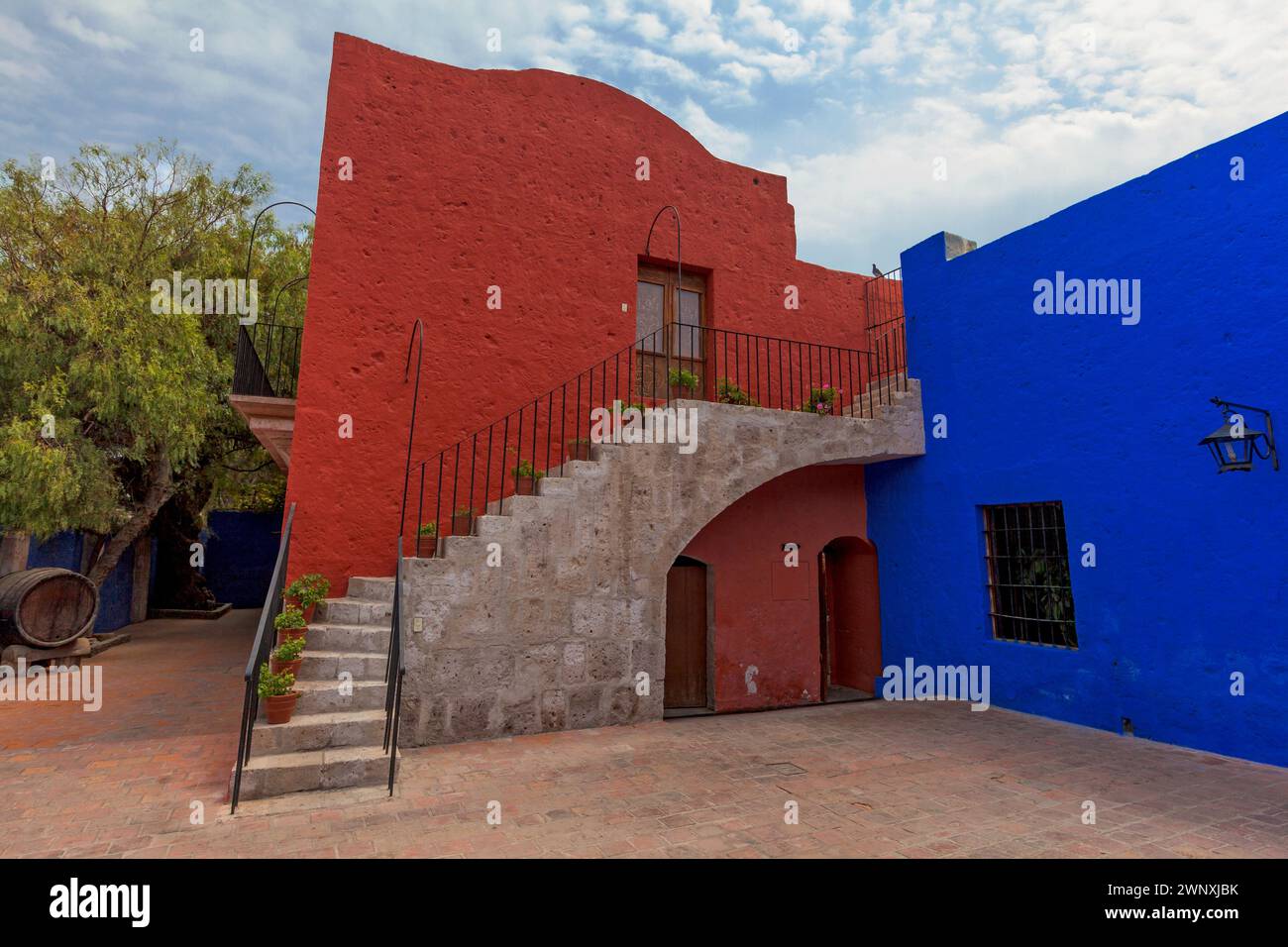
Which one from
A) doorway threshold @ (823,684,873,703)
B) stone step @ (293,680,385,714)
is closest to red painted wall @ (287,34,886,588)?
stone step @ (293,680,385,714)

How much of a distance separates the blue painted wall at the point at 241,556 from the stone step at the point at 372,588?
15.7 meters

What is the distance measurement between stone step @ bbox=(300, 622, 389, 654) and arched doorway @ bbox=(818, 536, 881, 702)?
18.5 ft

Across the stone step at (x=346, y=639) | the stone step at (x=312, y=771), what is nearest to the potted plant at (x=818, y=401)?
the stone step at (x=346, y=639)

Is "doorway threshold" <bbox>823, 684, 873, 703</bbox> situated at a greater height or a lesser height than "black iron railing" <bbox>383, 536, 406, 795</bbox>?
lesser

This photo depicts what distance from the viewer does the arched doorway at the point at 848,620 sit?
9047 mm

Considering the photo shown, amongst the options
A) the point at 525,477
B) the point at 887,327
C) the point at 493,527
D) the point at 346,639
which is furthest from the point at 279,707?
the point at 887,327

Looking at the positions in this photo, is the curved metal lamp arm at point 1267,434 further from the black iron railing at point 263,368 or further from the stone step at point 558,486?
the black iron railing at point 263,368

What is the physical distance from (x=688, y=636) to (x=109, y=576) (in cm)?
1254

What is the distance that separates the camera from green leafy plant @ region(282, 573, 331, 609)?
5914 mm

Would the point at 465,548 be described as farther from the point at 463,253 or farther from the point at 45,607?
the point at 45,607

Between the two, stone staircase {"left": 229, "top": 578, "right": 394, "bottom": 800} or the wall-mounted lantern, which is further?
the wall-mounted lantern

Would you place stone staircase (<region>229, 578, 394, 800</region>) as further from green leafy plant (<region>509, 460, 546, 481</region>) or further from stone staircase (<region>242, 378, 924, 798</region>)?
green leafy plant (<region>509, 460, 546, 481</region>)

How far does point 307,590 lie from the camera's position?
5.93 m

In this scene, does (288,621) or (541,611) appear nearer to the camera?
(288,621)
